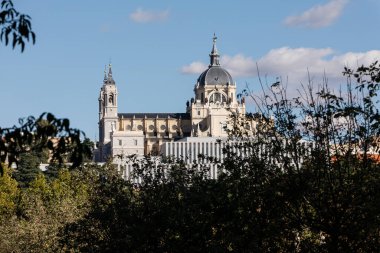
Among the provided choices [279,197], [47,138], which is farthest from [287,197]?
[47,138]

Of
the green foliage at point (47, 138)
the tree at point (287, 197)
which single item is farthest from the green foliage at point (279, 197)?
the green foliage at point (47, 138)

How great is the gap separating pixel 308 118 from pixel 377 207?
3.45 m

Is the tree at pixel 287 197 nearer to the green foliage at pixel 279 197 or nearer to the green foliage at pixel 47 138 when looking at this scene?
the green foliage at pixel 279 197

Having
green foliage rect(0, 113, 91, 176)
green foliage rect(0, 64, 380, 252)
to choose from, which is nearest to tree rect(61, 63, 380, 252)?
green foliage rect(0, 64, 380, 252)

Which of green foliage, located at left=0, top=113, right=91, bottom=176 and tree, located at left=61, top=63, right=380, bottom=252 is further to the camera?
tree, located at left=61, top=63, right=380, bottom=252

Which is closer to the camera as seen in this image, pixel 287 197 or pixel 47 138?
pixel 47 138

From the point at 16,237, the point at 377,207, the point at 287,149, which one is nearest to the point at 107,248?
the point at 287,149

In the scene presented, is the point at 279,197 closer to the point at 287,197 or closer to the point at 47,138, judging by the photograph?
the point at 287,197

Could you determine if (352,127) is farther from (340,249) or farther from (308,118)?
(340,249)

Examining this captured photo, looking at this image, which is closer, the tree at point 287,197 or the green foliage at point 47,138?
the green foliage at point 47,138

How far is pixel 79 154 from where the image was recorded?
11977mm

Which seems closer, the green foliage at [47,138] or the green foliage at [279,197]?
the green foliage at [47,138]

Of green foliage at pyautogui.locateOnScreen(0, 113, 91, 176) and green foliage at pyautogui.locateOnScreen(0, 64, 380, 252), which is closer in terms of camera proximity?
green foliage at pyautogui.locateOnScreen(0, 113, 91, 176)

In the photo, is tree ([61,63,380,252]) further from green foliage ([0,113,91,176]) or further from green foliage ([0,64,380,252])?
green foliage ([0,113,91,176])
